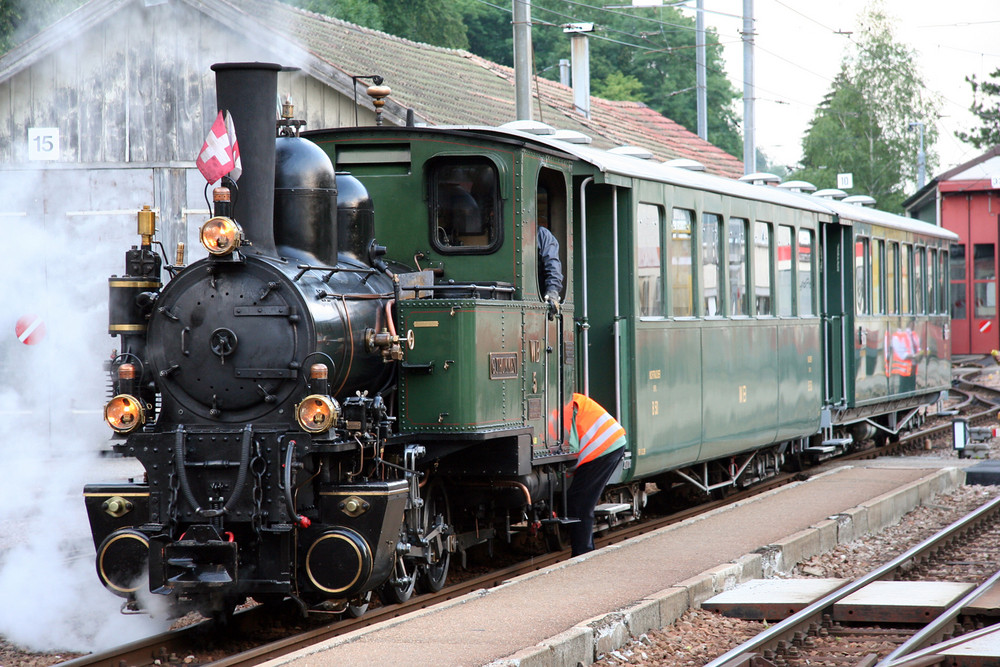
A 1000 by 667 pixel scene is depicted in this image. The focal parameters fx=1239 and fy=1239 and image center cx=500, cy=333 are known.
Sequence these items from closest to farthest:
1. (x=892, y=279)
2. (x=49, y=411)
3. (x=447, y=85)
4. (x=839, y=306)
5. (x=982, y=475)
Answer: (x=49, y=411) < (x=982, y=475) < (x=839, y=306) < (x=892, y=279) < (x=447, y=85)

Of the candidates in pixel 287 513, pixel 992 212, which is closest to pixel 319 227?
pixel 287 513

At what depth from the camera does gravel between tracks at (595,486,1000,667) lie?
6384 millimetres

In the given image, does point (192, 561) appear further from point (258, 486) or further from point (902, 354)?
point (902, 354)

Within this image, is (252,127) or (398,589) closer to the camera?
(252,127)

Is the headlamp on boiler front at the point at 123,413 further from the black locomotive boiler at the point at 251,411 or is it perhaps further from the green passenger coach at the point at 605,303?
the green passenger coach at the point at 605,303

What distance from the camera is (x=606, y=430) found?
8.88 metres

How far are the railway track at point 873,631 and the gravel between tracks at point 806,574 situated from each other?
0.75 feet

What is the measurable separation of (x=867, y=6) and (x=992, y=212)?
20.8 metres

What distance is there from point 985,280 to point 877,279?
18638mm

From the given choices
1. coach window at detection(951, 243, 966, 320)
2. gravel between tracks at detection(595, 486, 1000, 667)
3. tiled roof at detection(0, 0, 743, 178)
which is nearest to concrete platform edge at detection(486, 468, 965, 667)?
gravel between tracks at detection(595, 486, 1000, 667)

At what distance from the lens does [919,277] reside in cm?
1844

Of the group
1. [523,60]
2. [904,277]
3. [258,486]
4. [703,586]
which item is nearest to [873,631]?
[703,586]

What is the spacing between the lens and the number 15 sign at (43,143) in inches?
547

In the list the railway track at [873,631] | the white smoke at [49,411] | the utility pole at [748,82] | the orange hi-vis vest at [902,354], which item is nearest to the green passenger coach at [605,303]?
the railway track at [873,631]
